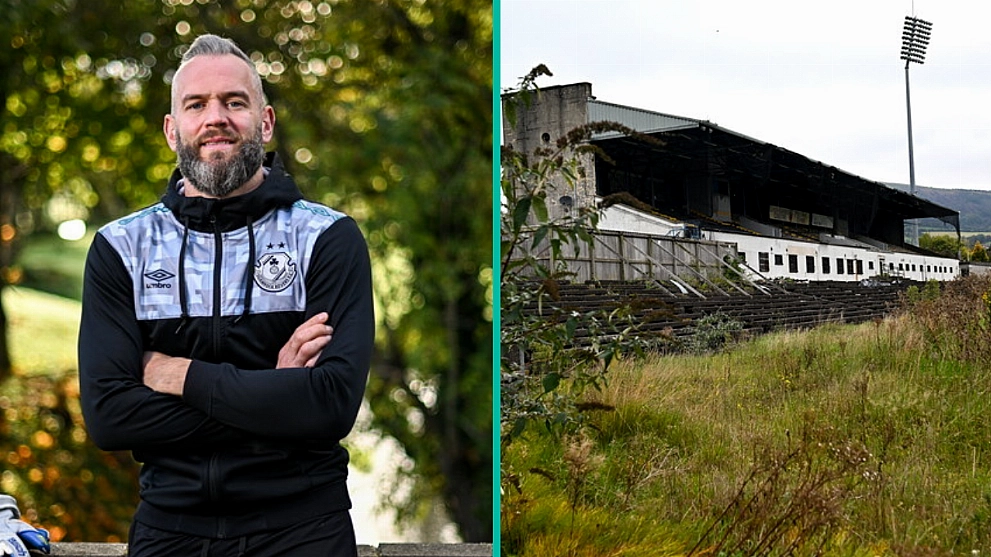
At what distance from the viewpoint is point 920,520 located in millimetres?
2721

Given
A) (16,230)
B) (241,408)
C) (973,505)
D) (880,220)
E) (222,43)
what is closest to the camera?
(241,408)

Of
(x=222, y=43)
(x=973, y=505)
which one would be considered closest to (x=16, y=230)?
(x=222, y=43)

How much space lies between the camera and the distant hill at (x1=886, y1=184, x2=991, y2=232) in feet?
9.22

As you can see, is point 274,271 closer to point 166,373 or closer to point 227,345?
point 227,345

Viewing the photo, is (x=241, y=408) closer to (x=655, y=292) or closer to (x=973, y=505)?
(x=655, y=292)

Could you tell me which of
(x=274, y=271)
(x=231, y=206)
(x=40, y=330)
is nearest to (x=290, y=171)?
(x=40, y=330)

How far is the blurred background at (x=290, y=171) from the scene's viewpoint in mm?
3852

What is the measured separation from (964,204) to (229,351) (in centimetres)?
221

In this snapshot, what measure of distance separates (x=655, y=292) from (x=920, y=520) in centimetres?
102

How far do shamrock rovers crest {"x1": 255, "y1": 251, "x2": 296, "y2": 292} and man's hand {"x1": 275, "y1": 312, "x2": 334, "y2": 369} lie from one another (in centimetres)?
12

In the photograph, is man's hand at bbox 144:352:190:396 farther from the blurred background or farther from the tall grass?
the blurred background

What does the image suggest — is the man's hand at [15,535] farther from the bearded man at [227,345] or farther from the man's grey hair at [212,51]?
the man's grey hair at [212,51]

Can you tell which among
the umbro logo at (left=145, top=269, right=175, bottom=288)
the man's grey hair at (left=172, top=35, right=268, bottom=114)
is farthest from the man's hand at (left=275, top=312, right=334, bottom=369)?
the man's grey hair at (left=172, top=35, right=268, bottom=114)

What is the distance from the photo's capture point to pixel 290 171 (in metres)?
3.85
